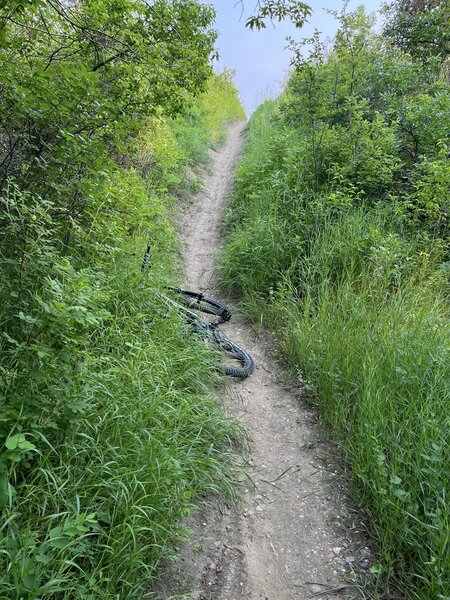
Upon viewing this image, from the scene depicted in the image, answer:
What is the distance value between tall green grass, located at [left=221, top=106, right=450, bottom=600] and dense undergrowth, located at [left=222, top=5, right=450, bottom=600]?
0.5 inches

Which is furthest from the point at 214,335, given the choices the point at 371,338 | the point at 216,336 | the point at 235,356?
the point at 371,338

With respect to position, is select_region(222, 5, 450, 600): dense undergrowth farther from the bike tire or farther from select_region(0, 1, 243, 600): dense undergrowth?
select_region(0, 1, 243, 600): dense undergrowth

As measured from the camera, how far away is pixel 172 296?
13.6 feet

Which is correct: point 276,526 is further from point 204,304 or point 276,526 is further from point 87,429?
point 204,304

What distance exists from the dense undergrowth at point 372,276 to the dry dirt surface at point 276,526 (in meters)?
0.19

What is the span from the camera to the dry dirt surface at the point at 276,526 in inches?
79.3

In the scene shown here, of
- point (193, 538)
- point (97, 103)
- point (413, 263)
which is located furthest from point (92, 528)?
point (413, 263)

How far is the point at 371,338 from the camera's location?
3.33m

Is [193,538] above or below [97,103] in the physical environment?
below

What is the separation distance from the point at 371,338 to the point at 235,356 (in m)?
1.33

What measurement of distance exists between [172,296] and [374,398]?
2.26 metres

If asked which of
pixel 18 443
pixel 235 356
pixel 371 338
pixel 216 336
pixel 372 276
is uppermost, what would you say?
pixel 372 276

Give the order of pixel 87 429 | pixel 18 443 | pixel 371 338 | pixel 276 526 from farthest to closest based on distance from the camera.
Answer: pixel 371 338, pixel 276 526, pixel 87 429, pixel 18 443

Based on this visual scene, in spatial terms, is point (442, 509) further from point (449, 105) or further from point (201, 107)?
point (201, 107)
